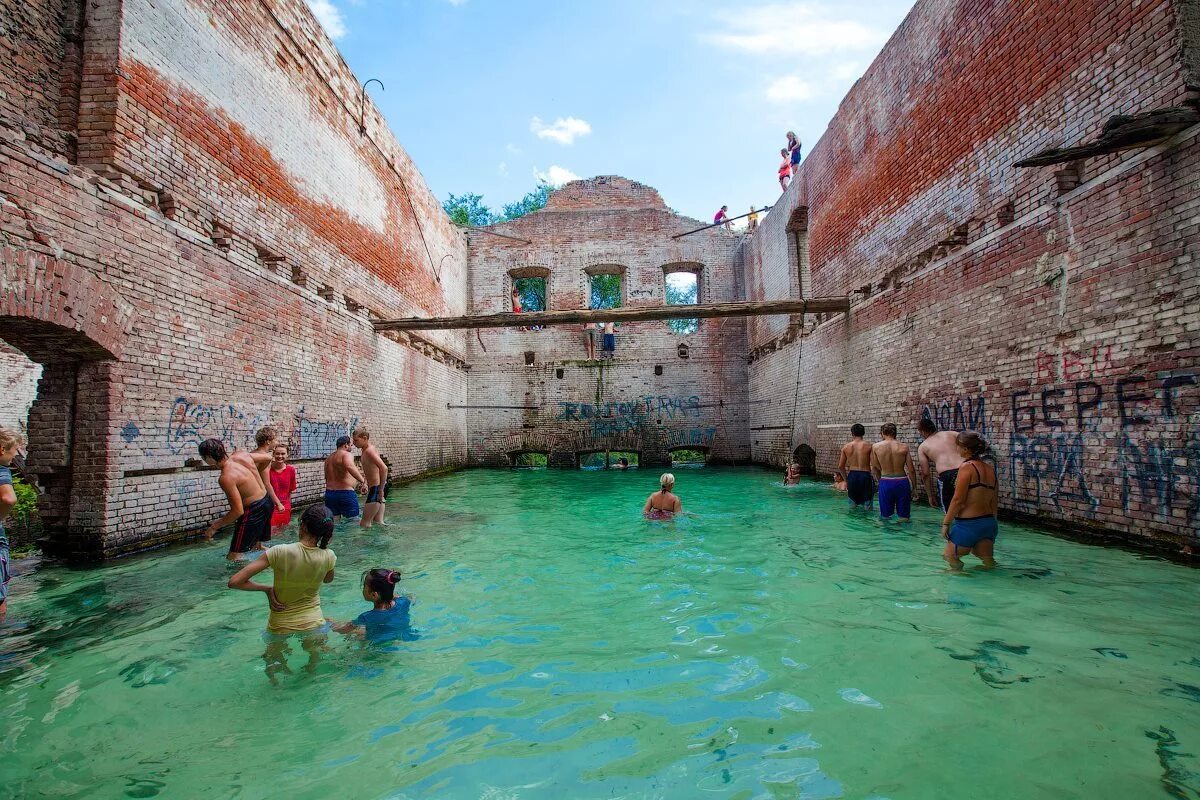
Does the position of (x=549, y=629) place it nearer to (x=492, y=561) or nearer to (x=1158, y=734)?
(x=492, y=561)

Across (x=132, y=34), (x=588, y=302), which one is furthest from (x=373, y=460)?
(x=588, y=302)

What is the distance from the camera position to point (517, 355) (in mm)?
17109

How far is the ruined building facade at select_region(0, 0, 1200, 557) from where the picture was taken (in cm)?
479

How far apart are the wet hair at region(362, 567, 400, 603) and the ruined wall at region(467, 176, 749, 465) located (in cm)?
1315

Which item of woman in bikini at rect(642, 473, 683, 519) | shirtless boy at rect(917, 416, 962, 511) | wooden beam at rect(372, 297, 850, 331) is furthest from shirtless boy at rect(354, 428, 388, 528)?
shirtless boy at rect(917, 416, 962, 511)

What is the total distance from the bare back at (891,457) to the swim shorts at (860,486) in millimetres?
918

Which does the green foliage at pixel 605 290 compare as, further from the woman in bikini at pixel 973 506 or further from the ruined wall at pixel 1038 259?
the woman in bikini at pixel 973 506

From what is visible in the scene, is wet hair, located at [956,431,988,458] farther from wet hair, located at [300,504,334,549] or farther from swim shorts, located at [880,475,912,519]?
wet hair, located at [300,504,334,549]

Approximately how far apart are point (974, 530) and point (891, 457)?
250 centimetres

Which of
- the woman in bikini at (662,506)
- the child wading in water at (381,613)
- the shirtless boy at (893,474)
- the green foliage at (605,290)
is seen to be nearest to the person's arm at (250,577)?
the child wading in water at (381,613)

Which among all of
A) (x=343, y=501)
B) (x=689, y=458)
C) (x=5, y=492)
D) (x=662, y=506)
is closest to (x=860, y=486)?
(x=662, y=506)

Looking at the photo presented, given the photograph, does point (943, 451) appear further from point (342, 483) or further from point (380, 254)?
point (380, 254)

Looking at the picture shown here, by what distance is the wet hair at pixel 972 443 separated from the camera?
4.45 meters

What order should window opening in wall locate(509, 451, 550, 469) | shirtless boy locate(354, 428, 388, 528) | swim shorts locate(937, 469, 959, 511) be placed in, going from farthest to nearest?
window opening in wall locate(509, 451, 550, 469), shirtless boy locate(354, 428, 388, 528), swim shorts locate(937, 469, 959, 511)
